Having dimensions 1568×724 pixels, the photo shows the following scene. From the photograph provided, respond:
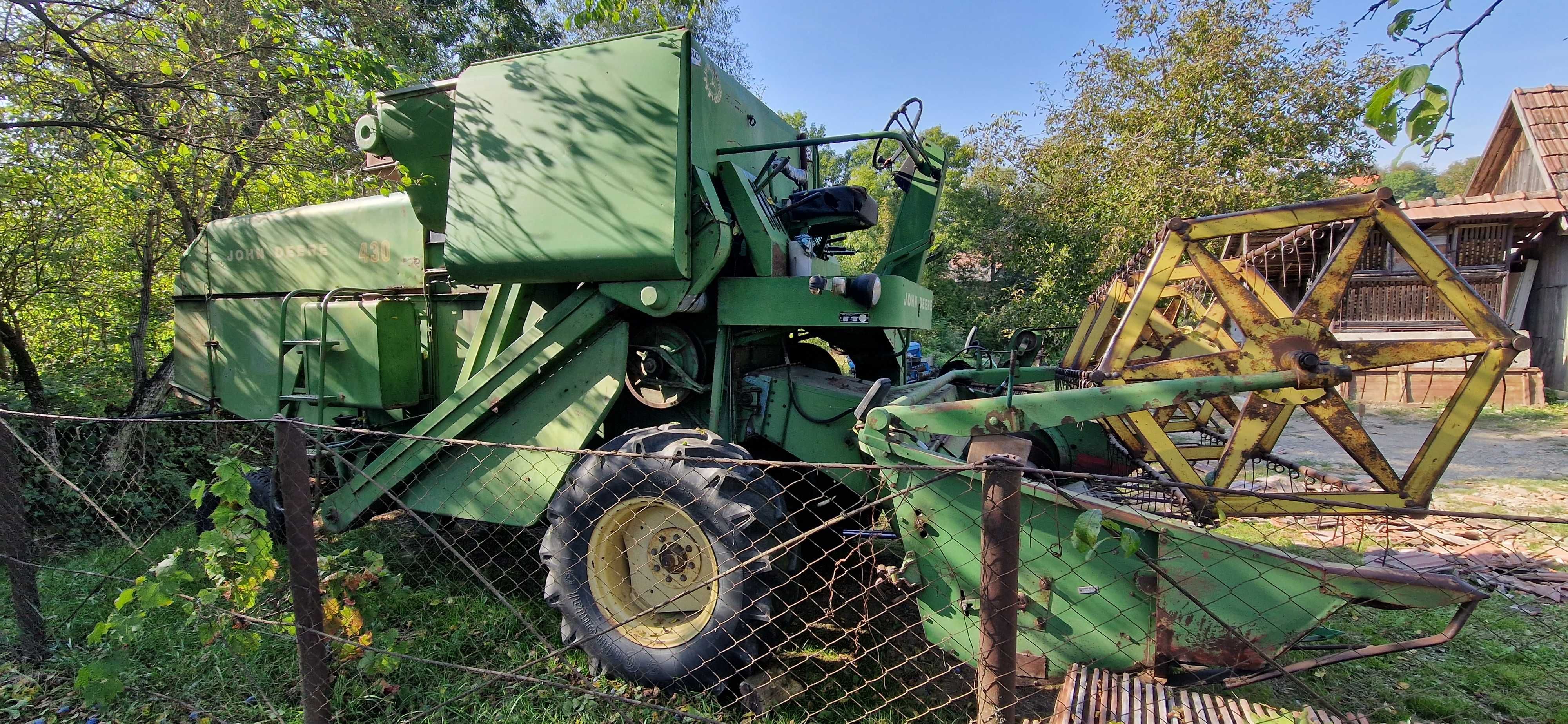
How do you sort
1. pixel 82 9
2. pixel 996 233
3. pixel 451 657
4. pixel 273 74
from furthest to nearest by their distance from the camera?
pixel 996 233 → pixel 273 74 → pixel 82 9 → pixel 451 657

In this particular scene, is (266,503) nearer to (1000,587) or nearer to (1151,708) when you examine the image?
(1000,587)

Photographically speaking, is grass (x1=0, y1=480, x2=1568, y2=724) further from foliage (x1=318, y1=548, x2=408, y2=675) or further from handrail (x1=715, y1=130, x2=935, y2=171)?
handrail (x1=715, y1=130, x2=935, y2=171)

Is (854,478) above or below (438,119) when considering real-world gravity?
below

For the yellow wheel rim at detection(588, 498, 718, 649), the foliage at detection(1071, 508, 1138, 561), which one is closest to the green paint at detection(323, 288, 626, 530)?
the yellow wheel rim at detection(588, 498, 718, 649)

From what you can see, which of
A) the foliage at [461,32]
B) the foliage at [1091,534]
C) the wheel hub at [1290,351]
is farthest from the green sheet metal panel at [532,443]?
the foliage at [461,32]

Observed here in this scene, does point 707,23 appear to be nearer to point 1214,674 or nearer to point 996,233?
point 996,233

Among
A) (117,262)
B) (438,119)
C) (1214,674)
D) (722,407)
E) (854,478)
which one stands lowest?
(1214,674)

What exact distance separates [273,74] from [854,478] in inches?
207

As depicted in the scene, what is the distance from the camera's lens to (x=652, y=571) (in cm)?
350

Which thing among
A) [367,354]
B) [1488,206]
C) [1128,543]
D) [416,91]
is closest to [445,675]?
[367,354]

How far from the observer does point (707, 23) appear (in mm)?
23531

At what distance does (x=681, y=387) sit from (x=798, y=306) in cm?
81

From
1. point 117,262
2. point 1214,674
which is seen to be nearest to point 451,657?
point 1214,674

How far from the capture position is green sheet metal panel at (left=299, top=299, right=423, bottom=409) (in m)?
4.46
